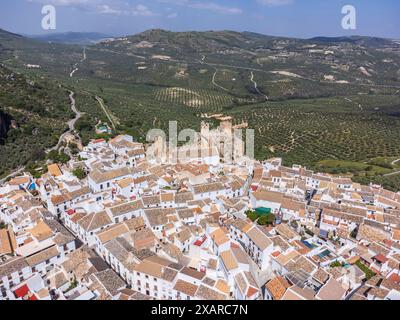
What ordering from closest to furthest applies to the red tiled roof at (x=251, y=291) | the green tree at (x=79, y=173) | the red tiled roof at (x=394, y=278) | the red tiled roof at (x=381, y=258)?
the red tiled roof at (x=251, y=291)
the red tiled roof at (x=394, y=278)
the red tiled roof at (x=381, y=258)
the green tree at (x=79, y=173)

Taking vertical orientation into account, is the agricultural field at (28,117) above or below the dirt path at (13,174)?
above

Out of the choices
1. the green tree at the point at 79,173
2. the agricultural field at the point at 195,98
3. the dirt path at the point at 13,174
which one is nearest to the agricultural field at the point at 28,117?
the dirt path at the point at 13,174

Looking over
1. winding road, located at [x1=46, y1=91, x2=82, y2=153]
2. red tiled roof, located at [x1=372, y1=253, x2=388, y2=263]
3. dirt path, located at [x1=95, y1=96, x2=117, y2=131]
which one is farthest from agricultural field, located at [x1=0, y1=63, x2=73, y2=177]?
red tiled roof, located at [x1=372, y1=253, x2=388, y2=263]

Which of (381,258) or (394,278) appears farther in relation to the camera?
(381,258)

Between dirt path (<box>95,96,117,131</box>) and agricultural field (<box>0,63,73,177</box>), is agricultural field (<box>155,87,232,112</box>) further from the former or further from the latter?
agricultural field (<box>0,63,73,177</box>)

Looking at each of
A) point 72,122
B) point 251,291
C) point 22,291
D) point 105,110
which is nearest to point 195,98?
point 105,110

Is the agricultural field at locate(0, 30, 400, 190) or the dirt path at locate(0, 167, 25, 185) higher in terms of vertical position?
the agricultural field at locate(0, 30, 400, 190)

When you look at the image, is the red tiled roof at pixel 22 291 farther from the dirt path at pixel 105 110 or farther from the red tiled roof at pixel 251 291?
the dirt path at pixel 105 110

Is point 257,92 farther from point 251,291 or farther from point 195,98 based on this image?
point 251,291
